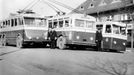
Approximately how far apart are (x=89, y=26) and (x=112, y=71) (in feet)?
32.1

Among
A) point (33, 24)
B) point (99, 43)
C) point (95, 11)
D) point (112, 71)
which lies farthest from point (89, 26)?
point (95, 11)

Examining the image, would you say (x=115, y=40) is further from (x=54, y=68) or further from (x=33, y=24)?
(x=54, y=68)

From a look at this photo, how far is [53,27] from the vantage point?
2109cm

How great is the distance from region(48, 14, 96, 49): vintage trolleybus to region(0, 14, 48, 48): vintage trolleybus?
4.00 ft

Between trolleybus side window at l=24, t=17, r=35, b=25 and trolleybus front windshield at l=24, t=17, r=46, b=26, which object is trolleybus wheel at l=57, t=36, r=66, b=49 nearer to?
trolleybus front windshield at l=24, t=17, r=46, b=26

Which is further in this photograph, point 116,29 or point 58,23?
point 116,29

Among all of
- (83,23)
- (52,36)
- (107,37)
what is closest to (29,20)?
(52,36)

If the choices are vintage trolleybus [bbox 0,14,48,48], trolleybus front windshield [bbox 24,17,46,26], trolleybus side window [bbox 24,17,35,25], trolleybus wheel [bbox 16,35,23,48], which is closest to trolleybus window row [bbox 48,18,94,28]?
vintage trolleybus [bbox 0,14,48,48]

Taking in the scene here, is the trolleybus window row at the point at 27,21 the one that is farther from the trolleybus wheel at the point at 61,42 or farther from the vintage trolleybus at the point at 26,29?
the trolleybus wheel at the point at 61,42

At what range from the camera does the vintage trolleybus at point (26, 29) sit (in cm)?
1938

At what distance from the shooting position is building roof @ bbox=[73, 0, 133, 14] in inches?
1711

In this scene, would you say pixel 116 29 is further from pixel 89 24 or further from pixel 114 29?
pixel 89 24

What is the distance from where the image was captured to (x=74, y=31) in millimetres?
19172

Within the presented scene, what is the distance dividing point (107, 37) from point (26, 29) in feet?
22.1
